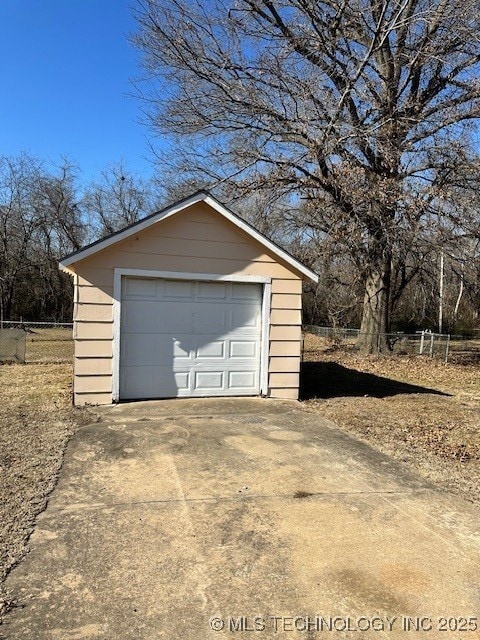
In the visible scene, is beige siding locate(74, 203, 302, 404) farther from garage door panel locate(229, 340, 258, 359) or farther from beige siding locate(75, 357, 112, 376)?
garage door panel locate(229, 340, 258, 359)

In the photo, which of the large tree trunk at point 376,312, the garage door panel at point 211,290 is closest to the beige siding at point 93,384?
the garage door panel at point 211,290

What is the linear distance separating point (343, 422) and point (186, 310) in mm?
3248

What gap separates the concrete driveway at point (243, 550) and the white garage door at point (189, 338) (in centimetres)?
261

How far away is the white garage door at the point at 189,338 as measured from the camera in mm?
8383

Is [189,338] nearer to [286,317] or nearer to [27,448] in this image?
[286,317]

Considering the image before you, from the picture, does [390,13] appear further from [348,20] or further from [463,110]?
[463,110]

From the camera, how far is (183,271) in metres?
8.47

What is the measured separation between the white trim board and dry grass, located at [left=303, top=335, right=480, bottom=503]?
119 centimetres

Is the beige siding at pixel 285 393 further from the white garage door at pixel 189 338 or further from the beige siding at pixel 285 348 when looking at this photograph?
the beige siding at pixel 285 348

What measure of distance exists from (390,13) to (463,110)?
3.57m

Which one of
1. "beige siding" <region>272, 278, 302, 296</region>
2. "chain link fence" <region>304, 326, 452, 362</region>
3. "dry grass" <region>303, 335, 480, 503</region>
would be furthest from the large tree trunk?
"beige siding" <region>272, 278, 302, 296</region>

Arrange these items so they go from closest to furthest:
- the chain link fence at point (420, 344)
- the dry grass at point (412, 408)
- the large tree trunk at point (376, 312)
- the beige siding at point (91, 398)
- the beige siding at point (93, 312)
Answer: the dry grass at point (412, 408) → the beige siding at point (93, 312) → the beige siding at point (91, 398) → the large tree trunk at point (376, 312) → the chain link fence at point (420, 344)

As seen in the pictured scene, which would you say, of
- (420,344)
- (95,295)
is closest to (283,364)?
(95,295)

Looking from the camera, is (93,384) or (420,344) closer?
(93,384)
